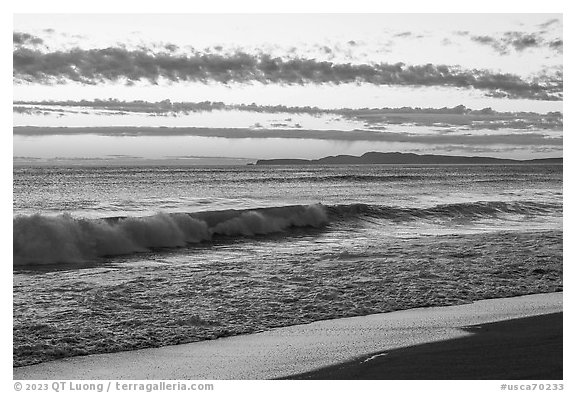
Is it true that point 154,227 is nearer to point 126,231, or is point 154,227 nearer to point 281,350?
point 126,231

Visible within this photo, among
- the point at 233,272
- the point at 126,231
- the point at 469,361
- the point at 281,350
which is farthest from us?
the point at 126,231

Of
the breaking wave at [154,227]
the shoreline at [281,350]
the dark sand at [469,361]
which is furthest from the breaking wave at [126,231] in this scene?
the dark sand at [469,361]

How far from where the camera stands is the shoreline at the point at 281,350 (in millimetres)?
5098

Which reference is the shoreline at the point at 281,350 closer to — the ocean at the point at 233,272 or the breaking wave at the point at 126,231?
the ocean at the point at 233,272

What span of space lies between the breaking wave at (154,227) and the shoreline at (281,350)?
521 centimetres

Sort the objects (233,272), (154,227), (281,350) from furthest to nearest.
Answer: (154,227), (233,272), (281,350)

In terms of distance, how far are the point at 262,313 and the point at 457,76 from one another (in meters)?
4.83

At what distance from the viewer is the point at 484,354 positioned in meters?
5.38

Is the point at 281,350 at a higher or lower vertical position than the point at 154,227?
higher

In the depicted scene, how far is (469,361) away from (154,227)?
31.5 ft

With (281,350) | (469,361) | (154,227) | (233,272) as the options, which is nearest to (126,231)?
(154,227)

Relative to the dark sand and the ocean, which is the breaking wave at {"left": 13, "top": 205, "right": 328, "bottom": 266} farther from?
the dark sand

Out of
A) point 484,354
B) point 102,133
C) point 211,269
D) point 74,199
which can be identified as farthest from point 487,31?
point 74,199

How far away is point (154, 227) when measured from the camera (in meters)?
13.6
